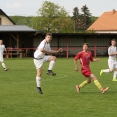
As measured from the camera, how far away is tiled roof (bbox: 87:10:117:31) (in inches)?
4173

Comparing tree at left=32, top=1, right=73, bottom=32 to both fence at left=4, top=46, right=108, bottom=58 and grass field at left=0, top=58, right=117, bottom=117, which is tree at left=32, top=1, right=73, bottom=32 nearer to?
fence at left=4, top=46, right=108, bottom=58

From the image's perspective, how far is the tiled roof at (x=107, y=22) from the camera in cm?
10600

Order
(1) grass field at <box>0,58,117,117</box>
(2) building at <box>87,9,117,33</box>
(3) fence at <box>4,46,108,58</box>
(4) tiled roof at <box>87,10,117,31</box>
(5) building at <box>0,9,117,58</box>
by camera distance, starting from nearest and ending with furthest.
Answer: (1) grass field at <box>0,58,117,117</box> < (3) fence at <box>4,46,108,58</box> < (5) building at <box>0,9,117,58</box> < (2) building at <box>87,9,117,33</box> < (4) tiled roof at <box>87,10,117,31</box>

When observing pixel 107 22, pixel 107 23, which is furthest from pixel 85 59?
pixel 107 22

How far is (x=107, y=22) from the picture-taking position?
357 feet

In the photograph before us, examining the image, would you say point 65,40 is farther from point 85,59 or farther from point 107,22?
point 107,22

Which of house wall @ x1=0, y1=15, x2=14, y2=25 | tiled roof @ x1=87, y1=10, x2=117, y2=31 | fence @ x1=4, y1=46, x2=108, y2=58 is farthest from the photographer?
tiled roof @ x1=87, y1=10, x2=117, y2=31

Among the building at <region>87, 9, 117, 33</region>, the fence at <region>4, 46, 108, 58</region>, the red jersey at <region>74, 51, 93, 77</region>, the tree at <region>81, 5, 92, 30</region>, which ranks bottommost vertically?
the fence at <region>4, 46, 108, 58</region>

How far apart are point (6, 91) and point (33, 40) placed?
38.8 metres

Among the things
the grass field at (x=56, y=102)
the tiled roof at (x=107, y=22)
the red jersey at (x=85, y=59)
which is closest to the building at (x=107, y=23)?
the tiled roof at (x=107, y=22)

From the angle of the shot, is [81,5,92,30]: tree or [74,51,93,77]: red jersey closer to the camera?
[74,51,93,77]: red jersey

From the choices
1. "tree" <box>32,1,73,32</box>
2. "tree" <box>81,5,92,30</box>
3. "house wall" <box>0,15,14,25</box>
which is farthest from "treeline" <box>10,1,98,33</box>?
"tree" <box>81,5,92,30</box>

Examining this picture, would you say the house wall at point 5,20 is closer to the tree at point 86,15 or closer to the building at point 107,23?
the building at point 107,23

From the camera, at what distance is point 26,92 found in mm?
14188
